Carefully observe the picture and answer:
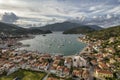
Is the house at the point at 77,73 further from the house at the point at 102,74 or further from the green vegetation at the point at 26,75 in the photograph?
the green vegetation at the point at 26,75

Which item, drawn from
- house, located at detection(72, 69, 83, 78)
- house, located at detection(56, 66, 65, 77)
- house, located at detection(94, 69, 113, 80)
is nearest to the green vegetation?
house, located at detection(56, 66, 65, 77)

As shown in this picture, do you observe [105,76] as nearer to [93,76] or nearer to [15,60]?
[93,76]

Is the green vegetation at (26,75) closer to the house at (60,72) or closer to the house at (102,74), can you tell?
the house at (60,72)

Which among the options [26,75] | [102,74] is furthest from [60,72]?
[102,74]

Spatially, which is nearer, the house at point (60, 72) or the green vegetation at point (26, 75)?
the green vegetation at point (26, 75)

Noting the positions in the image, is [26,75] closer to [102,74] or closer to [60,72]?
[60,72]

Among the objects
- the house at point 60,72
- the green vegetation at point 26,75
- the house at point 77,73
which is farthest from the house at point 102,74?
the green vegetation at point 26,75

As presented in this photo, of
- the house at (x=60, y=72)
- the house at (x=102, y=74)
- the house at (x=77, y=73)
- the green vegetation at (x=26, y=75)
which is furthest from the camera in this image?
the house at (x=60, y=72)

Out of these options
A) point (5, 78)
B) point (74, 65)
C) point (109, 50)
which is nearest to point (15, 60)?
point (5, 78)

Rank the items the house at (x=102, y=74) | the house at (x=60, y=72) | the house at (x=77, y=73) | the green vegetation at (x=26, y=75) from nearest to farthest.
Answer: the green vegetation at (x=26, y=75)
the house at (x=102, y=74)
the house at (x=77, y=73)
the house at (x=60, y=72)
